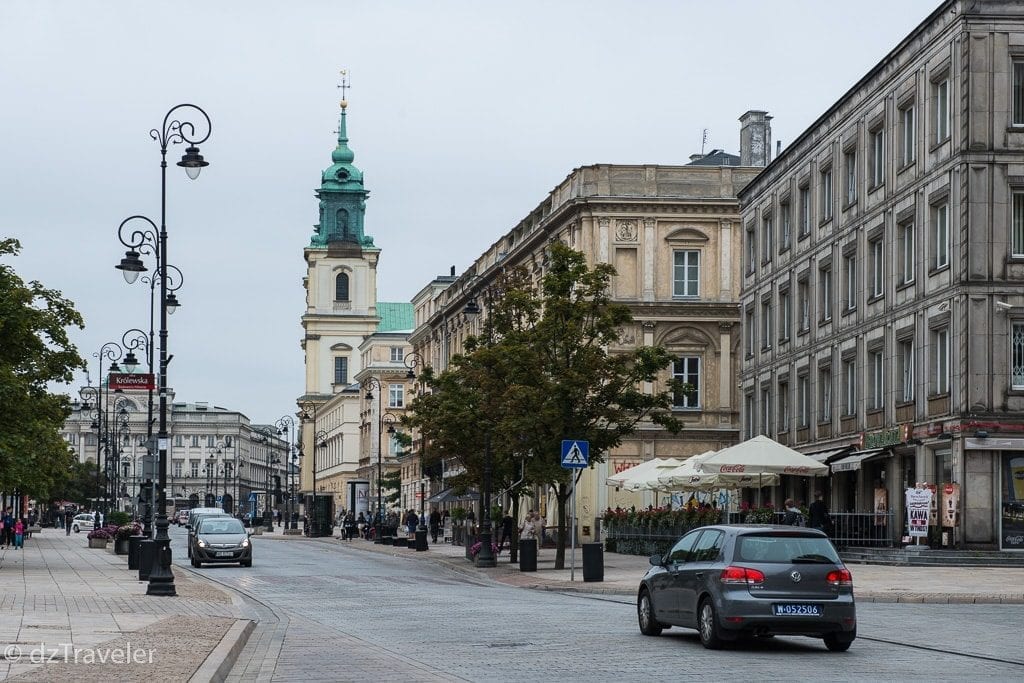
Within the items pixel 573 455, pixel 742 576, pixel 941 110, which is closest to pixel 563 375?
pixel 573 455

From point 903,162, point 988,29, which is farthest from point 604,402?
point 988,29

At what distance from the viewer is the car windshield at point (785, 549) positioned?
18891mm

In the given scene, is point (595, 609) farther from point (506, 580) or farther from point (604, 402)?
point (604, 402)

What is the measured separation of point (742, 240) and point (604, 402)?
63.7ft

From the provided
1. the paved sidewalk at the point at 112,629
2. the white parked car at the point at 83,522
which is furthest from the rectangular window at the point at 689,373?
the white parked car at the point at 83,522

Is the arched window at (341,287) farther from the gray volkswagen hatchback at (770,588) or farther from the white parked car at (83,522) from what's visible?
the gray volkswagen hatchback at (770,588)

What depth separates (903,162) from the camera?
146 ft

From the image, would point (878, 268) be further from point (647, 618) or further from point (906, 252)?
point (647, 618)

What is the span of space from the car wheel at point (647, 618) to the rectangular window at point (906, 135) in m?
25.3

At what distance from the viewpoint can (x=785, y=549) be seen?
1902 cm

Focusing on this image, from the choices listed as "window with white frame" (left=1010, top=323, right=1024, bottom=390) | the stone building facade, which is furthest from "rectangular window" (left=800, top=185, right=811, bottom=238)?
"window with white frame" (left=1010, top=323, right=1024, bottom=390)

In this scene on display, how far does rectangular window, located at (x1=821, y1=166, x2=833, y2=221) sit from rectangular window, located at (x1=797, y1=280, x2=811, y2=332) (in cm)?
283

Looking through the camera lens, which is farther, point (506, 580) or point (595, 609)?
point (506, 580)

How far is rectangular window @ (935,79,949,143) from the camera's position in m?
41.5
